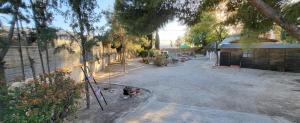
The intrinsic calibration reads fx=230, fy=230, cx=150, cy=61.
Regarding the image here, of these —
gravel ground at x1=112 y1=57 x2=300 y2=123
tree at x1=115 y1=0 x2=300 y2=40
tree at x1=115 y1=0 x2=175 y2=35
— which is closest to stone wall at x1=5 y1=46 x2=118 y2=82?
tree at x1=115 y1=0 x2=175 y2=35

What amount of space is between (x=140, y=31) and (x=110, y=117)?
2499 millimetres

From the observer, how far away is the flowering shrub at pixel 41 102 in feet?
11.2

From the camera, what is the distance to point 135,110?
686cm

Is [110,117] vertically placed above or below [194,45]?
below

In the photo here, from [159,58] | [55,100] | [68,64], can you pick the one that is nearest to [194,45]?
[159,58]

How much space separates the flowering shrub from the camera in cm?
341

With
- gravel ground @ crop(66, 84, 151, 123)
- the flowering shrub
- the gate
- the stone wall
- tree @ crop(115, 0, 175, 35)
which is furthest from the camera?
the gate

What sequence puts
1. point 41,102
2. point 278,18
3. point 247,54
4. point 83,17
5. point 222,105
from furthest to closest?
point 247,54 → point 222,105 → point 83,17 → point 278,18 → point 41,102

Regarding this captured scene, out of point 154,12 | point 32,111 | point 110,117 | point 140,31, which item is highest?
point 154,12

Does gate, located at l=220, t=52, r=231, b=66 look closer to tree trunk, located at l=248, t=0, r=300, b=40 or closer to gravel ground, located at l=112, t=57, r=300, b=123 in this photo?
gravel ground, located at l=112, t=57, r=300, b=123

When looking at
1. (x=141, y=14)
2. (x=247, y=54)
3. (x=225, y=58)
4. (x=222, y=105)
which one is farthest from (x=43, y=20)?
(x=225, y=58)

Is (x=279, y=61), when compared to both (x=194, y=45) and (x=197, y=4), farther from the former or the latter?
(x=194, y=45)

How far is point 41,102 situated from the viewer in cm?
370

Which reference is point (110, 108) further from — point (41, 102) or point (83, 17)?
point (41, 102)
